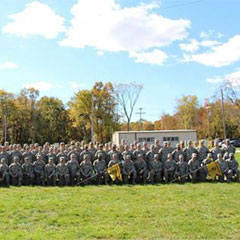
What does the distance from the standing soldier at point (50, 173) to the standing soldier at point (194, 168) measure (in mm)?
5012

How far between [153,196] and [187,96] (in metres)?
57.8

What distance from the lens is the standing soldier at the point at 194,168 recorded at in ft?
43.4

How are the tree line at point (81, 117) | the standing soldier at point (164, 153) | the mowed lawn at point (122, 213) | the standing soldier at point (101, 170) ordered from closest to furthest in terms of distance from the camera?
1. the mowed lawn at point (122, 213)
2. the standing soldier at point (101, 170)
3. the standing soldier at point (164, 153)
4. the tree line at point (81, 117)

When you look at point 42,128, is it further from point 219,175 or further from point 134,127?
point 219,175

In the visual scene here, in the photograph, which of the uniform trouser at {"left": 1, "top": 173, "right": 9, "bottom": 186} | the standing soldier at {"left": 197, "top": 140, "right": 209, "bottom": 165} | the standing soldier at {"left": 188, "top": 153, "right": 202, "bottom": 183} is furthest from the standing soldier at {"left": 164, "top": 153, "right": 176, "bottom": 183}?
the uniform trouser at {"left": 1, "top": 173, "right": 9, "bottom": 186}

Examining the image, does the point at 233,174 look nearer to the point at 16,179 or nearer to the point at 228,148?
the point at 228,148

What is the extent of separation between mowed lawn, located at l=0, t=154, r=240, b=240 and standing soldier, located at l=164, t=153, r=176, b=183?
53.0 inches

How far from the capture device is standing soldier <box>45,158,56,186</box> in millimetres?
13109

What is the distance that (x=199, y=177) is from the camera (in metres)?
13.5

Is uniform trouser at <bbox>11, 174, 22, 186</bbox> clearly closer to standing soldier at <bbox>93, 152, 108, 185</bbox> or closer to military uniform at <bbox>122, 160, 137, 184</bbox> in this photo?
standing soldier at <bbox>93, 152, 108, 185</bbox>

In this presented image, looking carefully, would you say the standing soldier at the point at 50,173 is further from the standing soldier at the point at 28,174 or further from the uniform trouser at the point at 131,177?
the uniform trouser at the point at 131,177

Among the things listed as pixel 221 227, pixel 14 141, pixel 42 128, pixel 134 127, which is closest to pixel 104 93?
pixel 42 128

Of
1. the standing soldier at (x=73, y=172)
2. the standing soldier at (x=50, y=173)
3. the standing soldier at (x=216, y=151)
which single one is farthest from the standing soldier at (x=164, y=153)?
the standing soldier at (x=50, y=173)

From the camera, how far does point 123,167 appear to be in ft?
43.4
